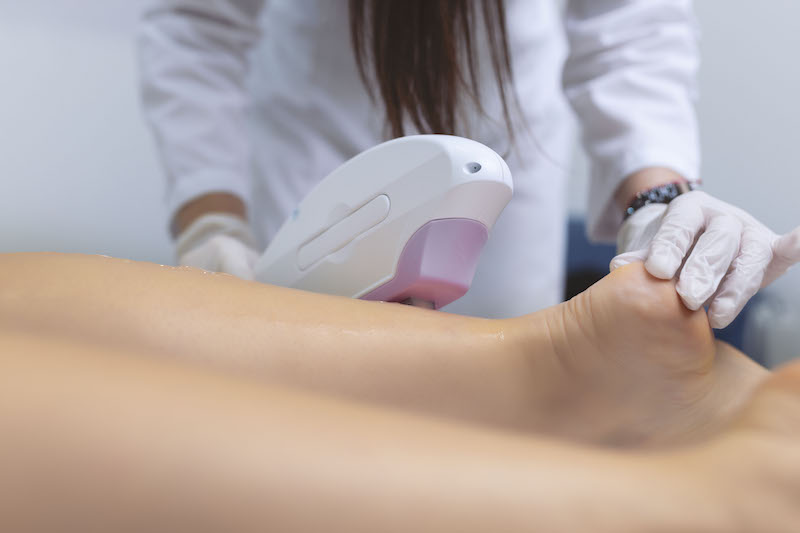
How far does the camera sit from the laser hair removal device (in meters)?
0.50

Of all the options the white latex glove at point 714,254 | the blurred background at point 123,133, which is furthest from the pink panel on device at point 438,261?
the blurred background at point 123,133

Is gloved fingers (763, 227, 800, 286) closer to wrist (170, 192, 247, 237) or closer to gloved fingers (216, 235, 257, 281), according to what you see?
gloved fingers (216, 235, 257, 281)

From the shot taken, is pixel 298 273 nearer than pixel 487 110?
Yes

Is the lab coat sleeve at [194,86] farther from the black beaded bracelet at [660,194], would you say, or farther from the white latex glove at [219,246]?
the black beaded bracelet at [660,194]

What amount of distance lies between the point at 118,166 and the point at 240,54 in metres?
0.65

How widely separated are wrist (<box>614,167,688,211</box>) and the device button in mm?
328

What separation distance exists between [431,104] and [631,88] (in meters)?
0.27

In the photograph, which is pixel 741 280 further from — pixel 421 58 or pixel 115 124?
pixel 115 124

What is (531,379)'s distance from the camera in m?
0.50

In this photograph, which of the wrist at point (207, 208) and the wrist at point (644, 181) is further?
the wrist at point (207, 208)

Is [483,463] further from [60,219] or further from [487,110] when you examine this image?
[60,219]

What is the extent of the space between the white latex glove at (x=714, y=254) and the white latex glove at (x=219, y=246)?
0.36m

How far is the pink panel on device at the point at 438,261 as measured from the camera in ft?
1.67

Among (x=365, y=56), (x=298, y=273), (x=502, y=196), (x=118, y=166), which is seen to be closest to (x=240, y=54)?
(x=365, y=56)
